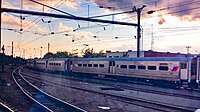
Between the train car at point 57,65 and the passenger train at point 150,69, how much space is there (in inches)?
232

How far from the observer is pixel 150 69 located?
1151 inches

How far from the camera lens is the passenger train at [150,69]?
2553cm

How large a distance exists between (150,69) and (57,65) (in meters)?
29.0

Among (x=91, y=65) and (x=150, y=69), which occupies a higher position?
(x=91, y=65)

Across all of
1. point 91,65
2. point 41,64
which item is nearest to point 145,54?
point 91,65

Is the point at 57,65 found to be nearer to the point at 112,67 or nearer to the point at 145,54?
the point at 145,54

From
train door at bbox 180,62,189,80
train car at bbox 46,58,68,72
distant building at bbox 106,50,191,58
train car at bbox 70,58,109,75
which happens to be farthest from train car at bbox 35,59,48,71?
train door at bbox 180,62,189,80

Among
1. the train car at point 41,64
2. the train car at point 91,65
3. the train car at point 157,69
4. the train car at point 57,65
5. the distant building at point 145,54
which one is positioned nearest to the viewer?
the train car at point 157,69

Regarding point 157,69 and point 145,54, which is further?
point 145,54

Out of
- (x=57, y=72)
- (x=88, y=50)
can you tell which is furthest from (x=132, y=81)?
(x=88, y=50)

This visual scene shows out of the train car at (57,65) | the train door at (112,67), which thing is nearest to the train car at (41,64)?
the train car at (57,65)

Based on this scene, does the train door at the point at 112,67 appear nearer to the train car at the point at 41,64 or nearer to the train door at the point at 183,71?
the train door at the point at 183,71

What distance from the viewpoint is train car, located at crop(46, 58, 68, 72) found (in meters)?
51.4

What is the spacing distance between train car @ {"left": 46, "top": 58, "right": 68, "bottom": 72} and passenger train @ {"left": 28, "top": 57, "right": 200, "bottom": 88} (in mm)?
5884
